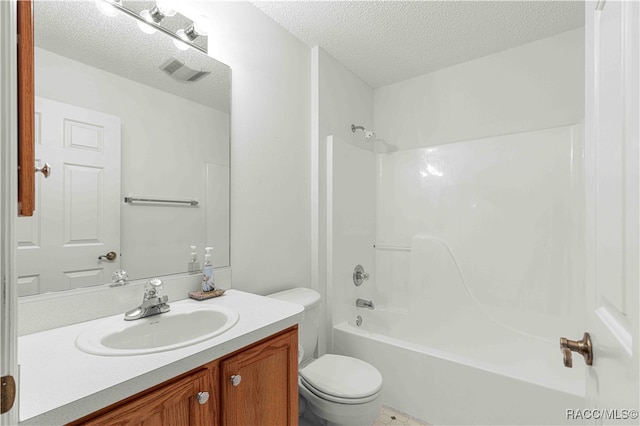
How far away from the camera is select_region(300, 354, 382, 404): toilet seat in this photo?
143 centimetres

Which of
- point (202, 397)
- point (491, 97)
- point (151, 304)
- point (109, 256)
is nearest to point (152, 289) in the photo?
point (151, 304)

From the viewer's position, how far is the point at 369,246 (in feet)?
8.91

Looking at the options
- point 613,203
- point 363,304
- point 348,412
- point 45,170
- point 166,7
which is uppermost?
point 166,7

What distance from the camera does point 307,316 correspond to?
1727mm

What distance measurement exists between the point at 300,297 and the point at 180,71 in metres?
1.29

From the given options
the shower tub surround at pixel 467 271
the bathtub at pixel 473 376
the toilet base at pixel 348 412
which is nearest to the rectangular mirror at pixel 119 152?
the toilet base at pixel 348 412

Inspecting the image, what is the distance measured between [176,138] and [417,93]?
204 centimetres

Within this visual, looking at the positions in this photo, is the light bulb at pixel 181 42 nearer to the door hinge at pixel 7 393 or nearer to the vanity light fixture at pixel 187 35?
the vanity light fixture at pixel 187 35

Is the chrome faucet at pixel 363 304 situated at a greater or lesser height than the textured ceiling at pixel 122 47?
lesser

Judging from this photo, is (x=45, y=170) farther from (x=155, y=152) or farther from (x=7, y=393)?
(x=7, y=393)

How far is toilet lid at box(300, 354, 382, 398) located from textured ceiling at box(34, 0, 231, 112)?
4.72 ft

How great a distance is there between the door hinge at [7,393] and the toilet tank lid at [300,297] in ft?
4.35

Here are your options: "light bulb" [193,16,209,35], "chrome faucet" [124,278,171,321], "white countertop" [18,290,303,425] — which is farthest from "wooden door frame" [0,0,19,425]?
"light bulb" [193,16,209,35]

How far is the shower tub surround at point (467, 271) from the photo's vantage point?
69.1 inches
